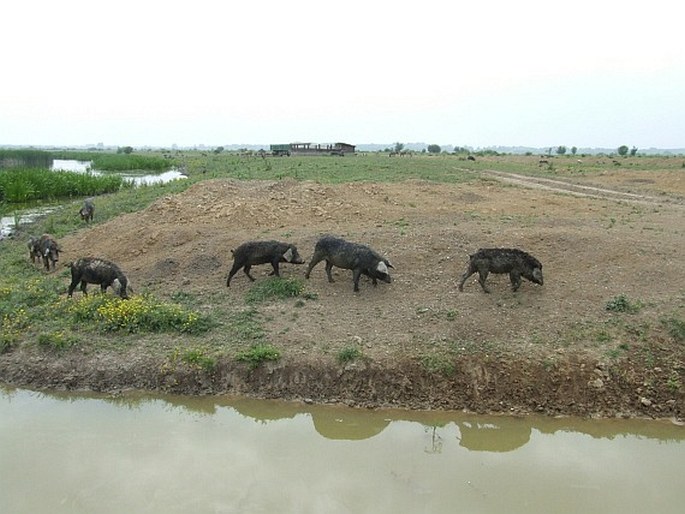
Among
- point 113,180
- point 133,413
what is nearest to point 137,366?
point 133,413

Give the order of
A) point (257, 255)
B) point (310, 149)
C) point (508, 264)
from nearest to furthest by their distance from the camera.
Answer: point (508, 264) < point (257, 255) < point (310, 149)

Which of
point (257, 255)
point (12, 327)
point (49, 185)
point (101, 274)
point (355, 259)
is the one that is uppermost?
point (355, 259)

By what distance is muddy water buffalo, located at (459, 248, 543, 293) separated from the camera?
37.0 feet

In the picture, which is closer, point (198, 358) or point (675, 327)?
point (198, 358)

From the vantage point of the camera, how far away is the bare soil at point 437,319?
910cm

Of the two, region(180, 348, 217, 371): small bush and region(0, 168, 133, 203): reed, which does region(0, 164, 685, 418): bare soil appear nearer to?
region(180, 348, 217, 371): small bush

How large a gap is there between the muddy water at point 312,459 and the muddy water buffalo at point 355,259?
3.65 metres

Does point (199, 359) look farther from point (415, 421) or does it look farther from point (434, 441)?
point (434, 441)

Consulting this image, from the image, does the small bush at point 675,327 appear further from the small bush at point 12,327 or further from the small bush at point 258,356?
the small bush at point 12,327

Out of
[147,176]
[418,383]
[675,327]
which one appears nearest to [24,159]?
[147,176]

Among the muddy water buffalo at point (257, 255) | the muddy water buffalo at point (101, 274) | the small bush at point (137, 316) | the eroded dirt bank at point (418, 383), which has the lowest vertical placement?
the eroded dirt bank at point (418, 383)

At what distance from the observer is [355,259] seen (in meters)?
11.8

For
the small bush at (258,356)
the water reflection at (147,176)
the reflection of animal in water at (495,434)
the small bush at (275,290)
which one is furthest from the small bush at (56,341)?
the water reflection at (147,176)

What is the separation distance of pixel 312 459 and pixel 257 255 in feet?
18.5
